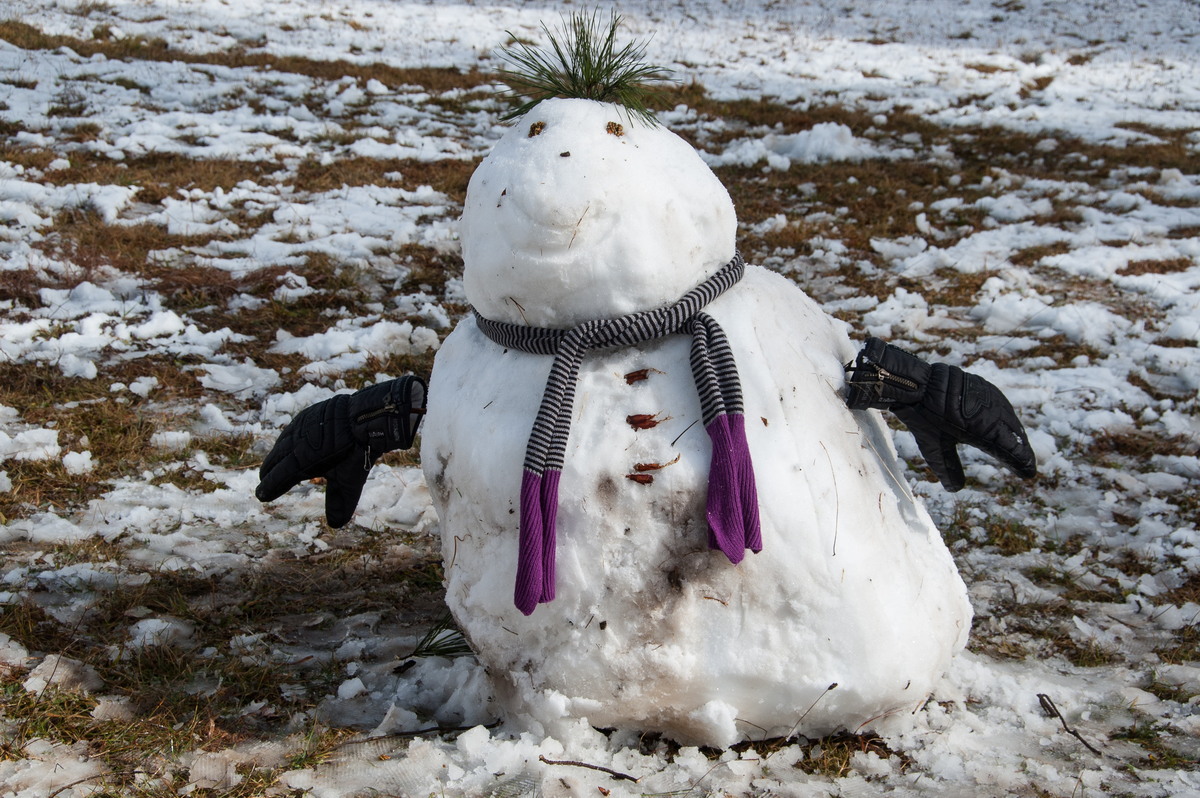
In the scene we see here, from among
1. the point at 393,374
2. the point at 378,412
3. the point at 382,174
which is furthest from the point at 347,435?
the point at 382,174

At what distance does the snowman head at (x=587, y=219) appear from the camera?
227 cm

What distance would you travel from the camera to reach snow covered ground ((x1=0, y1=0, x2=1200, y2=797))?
2514 mm

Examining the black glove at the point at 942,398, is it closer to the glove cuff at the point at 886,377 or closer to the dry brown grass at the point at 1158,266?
the glove cuff at the point at 886,377

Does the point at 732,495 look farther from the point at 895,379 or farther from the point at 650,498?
the point at 895,379

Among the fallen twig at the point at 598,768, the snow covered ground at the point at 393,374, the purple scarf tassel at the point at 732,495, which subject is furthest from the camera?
the snow covered ground at the point at 393,374

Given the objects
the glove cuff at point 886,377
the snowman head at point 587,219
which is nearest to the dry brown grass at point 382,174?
the snowman head at point 587,219

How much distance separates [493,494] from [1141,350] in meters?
4.76

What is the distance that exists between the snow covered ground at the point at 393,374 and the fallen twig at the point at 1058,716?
0.07ft

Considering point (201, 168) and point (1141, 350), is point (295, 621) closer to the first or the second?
point (1141, 350)

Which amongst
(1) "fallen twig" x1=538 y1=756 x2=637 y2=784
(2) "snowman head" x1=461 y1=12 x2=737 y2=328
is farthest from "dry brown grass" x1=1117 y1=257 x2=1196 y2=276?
(1) "fallen twig" x1=538 y1=756 x2=637 y2=784

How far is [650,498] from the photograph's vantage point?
7.50 ft

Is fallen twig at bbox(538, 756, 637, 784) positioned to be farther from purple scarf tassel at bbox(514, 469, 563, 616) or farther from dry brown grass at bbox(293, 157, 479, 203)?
dry brown grass at bbox(293, 157, 479, 203)

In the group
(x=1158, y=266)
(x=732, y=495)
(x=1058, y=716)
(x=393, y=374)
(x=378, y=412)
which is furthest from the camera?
(x=1158, y=266)

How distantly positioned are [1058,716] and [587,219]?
2020mm
